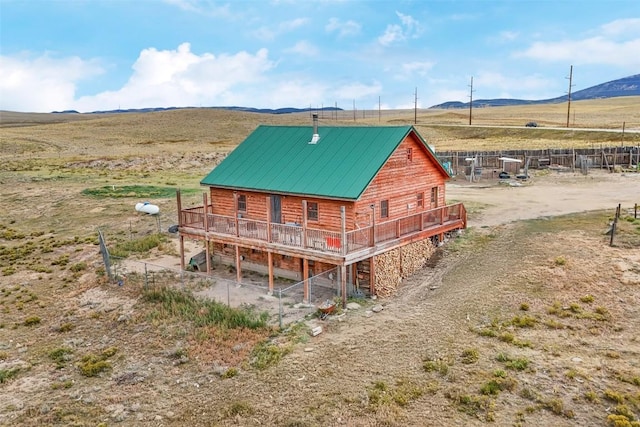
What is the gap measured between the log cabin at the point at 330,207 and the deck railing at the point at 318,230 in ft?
0.15

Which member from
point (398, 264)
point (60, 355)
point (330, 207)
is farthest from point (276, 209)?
point (60, 355)

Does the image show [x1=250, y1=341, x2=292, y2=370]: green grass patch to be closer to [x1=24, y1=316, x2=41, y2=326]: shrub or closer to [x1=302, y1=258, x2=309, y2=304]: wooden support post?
[x1=302, y1=258, x2=309, y2=304]: wooden support post

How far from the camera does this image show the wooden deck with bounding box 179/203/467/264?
70.3ft

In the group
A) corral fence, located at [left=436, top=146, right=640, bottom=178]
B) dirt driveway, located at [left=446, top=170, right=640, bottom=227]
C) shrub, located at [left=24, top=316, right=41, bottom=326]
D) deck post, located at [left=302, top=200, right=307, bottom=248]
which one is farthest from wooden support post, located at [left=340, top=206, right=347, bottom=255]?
corral fence, located at [left=436, top=146, right=640, bottom=178]

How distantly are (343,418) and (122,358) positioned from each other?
861 cm

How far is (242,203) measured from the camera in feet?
86.1

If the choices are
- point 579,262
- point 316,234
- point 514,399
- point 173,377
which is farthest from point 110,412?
point 579,262

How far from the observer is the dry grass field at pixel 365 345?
14.9m

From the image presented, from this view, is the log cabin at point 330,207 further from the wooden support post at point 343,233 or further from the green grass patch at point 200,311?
the green grass patch at point 200,311

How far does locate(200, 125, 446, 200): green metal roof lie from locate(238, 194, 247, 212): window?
818 millimetres

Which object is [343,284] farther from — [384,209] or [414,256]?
[414,256]

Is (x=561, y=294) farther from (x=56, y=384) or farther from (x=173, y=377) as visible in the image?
(x=56, y=384)

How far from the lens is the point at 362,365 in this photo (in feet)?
55.7

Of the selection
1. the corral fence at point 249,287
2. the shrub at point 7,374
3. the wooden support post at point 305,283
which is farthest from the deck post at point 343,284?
the shrub at point 7,374
